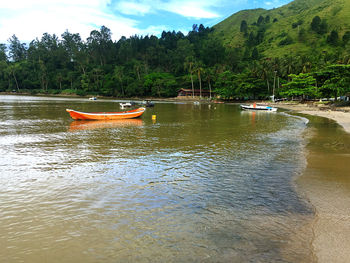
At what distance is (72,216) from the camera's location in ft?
25.2

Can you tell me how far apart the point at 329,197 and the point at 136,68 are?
5625 inches

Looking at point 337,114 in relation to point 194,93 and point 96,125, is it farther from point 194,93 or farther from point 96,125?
point 194,93

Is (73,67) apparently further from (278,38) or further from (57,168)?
(57,168)

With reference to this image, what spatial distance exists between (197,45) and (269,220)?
199200 millimetres

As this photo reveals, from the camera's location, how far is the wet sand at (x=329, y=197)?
19.1ft

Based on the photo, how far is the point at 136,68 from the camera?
144 metres

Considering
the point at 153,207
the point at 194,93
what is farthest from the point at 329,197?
the point at 194,93

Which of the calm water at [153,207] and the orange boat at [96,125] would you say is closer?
the calm water at [153,207]

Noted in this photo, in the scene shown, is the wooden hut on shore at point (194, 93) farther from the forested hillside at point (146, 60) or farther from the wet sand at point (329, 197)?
the wet sand at point (329, 197)

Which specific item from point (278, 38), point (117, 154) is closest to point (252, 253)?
point (117, 154)

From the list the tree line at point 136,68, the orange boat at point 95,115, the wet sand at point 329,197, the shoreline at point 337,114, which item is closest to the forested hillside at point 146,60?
the tree line at point 136,68

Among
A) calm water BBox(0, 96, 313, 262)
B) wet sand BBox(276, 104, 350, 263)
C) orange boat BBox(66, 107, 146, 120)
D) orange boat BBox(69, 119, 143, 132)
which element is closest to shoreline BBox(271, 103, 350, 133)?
wet sand BBox(276, 104, 350, 263)

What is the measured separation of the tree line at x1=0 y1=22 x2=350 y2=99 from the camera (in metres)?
103

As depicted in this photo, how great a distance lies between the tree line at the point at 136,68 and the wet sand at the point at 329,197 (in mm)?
83338
